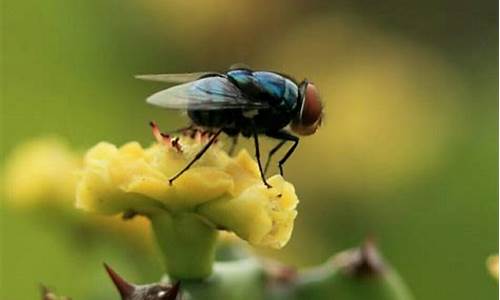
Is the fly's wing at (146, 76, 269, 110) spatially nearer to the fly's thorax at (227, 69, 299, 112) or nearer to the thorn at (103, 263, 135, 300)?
the fly's thorax at (227, 69, 299, 112)

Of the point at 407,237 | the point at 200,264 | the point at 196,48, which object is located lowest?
the point at 407,237

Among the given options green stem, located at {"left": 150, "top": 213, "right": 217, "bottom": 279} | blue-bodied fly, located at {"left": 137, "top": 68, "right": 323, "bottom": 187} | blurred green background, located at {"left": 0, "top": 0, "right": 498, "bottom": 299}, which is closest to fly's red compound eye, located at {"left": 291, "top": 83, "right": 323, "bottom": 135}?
blue-bodied fly, located at {"left": 137, "top": 68, "right": 323, "bottom": 187}

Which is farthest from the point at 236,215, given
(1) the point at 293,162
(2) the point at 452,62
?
(2) the point at 452,62

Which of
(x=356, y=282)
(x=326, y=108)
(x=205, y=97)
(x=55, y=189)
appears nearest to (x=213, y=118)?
(x=205, y=97)

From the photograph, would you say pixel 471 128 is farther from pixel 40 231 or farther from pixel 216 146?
pixel 216 146

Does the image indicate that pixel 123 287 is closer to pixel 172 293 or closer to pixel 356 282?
pixel 172 293

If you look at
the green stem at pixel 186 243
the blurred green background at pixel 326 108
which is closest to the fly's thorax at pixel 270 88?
the green stem at pixel 186 243

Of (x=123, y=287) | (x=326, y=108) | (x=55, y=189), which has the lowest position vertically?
(x=326, y=108)
